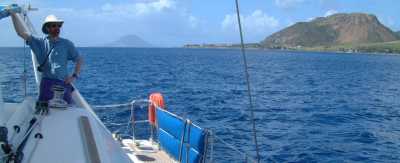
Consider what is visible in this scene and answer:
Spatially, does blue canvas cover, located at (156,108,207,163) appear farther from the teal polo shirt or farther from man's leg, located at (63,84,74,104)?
the teal polo shirt

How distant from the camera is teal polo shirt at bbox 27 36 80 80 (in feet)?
23.9

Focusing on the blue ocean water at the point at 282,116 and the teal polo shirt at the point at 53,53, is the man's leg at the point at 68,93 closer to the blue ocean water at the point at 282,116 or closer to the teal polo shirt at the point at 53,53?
the teal polo shirt at the point at 53,53

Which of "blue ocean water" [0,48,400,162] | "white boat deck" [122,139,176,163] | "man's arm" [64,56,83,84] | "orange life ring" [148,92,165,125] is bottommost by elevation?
"blue ocean water" [0,48,400,162]

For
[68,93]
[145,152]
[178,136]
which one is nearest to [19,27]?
[68,93]

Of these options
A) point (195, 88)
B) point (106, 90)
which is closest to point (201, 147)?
point (106, 90)

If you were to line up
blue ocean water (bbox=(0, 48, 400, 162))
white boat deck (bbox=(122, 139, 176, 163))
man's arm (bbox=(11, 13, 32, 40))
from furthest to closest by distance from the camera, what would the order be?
1. blue ocean water (bbox=(0, 48, 400, 162))
2. white boat deck (bbox=(122, 139, 176, 163))
3. man's arm (bbox=(11, 13, 32, 40))

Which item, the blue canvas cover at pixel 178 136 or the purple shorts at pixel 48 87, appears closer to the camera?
the purple shorts at pixel 48 87

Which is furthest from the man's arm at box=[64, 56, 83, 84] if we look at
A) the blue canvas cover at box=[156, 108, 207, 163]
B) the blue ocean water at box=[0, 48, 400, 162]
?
the blue canvas cover at box=[156, 108, 207, 163]

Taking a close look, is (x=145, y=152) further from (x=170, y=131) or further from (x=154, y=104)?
(x=154, y=104)

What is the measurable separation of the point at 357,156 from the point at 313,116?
10619mm

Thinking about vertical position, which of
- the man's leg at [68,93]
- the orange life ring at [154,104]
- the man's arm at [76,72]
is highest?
the man's arm at [76,72]

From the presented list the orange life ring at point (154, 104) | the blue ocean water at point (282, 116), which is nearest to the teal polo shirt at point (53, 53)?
the blue ocean water at point (282, 116)

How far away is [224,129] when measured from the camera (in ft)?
77.9

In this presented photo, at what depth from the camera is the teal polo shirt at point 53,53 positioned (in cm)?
730
